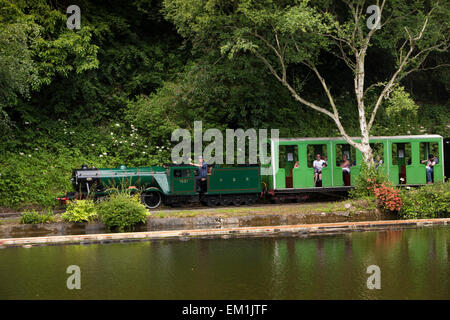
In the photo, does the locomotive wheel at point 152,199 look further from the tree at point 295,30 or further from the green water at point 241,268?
the tree at point 295,30

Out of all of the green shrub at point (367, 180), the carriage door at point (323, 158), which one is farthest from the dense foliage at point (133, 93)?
the carriage door at point (323, 158)

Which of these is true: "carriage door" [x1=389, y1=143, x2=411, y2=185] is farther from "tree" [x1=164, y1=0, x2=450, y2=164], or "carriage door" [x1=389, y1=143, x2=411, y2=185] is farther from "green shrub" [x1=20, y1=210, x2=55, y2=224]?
"green shrub" [x1=20, y1=210, x2=55, y2=224]

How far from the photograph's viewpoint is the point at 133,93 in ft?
92.7

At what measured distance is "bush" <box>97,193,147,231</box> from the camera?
16.6 metres

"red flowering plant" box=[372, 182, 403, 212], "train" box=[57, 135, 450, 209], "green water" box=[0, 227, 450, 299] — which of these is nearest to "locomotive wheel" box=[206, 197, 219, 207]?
"train" box=[57, 135, 450, 209]

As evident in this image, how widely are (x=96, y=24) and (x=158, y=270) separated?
1843cm

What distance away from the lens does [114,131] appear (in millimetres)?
25969

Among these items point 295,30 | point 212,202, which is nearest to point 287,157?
point 212,202

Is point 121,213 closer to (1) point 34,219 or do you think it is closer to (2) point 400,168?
(1) point 34,219

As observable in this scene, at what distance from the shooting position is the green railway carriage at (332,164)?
818 inches

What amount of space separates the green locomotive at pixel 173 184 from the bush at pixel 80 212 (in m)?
1.50

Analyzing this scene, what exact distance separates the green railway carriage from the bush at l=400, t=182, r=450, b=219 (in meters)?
2.10

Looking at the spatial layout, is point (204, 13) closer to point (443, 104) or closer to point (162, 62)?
point (162, 62)
